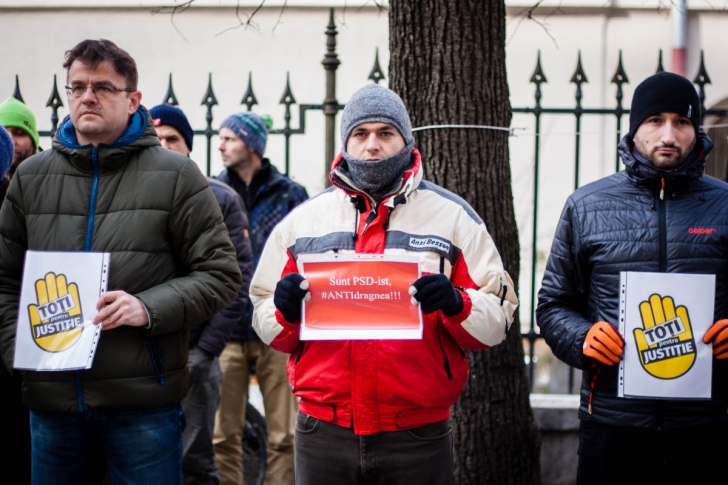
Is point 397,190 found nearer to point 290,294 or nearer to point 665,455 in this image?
point 290,294

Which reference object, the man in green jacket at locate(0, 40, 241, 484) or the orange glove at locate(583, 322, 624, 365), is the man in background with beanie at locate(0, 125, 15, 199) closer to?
the man in green jacket at locate(0, 40, 241, 484)

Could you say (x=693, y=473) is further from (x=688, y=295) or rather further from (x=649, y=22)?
(x=649, y=22)

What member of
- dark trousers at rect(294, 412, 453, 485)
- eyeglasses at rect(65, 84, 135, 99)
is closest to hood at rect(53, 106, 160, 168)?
eyeglasses at rect(65, 84, 135, 99)

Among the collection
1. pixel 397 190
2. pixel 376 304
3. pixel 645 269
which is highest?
pixel 397 190

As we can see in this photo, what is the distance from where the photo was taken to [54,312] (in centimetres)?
298

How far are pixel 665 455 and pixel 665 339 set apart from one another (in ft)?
1.34

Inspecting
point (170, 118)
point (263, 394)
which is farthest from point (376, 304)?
point (263, 394)

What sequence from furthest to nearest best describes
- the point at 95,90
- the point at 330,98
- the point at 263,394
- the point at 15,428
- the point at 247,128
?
the point at 330,98 → the point at 247,128 → the point at 263,394 → the point at 15,428 → the point at 95,90

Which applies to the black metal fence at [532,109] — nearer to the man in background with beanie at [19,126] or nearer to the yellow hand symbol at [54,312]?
the man in background with beanie at [19,126]

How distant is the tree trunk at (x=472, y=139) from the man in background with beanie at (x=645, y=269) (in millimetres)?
1183

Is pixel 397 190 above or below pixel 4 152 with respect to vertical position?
below

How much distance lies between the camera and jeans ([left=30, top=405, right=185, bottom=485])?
2998 mm

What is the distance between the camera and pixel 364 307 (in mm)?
2857

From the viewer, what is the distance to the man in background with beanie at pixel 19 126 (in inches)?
176
